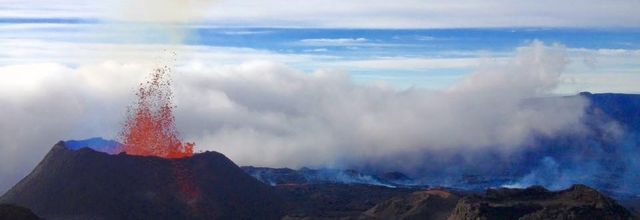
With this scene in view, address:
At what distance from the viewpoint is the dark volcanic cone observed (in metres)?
142

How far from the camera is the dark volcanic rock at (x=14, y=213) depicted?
96.4 metres

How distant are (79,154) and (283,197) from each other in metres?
37.8

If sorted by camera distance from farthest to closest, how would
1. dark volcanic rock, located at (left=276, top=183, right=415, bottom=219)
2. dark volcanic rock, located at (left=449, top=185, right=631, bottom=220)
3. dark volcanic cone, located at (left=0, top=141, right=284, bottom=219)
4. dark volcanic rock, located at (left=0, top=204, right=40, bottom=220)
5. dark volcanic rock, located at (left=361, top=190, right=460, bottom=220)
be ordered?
1. dark volcanic rock, located at (left=276, top=183, right=415, bottom=219)
2. dark volcanic cone, located at (left=0, top=141, right=284, bottom=219)
3. dark volcanic rock, located at (left=361, top=190, right=460, bottom=220)
4. dark volcanic rock, located at (left=449, top=185, right=631, bottom=220)
5. dark volcanic rock, located at (left=0, top=204, right=40, bottom=220)

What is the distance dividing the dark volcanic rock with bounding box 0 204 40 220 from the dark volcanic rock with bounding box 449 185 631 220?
51108 millimetres

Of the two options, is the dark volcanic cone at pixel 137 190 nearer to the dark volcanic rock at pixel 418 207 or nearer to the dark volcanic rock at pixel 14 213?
the dark volcanic rock at pixel 418 207

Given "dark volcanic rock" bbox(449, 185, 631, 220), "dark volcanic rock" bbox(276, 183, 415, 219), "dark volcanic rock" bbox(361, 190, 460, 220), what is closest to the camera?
"dark volcanic rock" bbox(449, 185, 631, 220)

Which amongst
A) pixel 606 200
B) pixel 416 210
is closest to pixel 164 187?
pixel 416 210

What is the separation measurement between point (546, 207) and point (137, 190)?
2779 inches

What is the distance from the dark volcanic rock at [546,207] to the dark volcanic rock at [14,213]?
51.1m

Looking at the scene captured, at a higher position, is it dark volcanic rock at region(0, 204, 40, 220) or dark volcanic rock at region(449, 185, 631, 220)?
dark volcanic rock at region(449, 185, 631, 220)

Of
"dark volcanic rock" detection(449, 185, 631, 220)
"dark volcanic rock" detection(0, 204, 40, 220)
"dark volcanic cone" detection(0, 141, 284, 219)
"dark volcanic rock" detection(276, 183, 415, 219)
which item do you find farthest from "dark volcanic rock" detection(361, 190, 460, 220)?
"dark volcanic rock" detection(0, 204, 40, 220)

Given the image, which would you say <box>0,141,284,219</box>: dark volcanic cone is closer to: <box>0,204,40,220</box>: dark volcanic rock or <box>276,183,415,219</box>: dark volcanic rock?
<box>276,183,415,219</box>: dark volcanic rock

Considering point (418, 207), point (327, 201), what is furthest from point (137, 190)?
point (418, 207)

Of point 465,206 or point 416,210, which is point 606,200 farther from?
point 416,210
